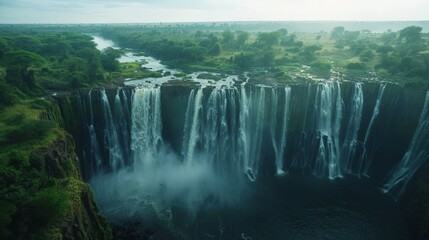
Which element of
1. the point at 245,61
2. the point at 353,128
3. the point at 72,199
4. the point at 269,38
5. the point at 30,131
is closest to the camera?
the point at 72,199

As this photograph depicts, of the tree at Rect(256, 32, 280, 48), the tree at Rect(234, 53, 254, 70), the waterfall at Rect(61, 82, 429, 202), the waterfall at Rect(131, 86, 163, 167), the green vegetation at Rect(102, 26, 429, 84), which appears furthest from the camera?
the tree at Rect(256, 32, 280, 48)

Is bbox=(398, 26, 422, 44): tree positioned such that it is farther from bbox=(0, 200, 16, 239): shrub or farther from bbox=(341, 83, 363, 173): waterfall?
bbox=(0, 200, 16, 239): shrub

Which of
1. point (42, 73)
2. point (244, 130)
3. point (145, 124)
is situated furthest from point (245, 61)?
point (42, 73)

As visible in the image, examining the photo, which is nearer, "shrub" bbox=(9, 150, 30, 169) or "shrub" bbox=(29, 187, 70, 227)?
"shrub" bbox=(29, 187, 70, 227)

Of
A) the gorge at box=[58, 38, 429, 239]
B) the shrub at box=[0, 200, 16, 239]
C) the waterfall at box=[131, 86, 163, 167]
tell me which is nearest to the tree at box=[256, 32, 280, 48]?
the gorge at box=[58, 38, 429, 239]

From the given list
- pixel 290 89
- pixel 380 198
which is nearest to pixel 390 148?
pixel 380 198

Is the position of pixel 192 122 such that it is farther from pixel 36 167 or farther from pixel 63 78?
pixel 36 167
